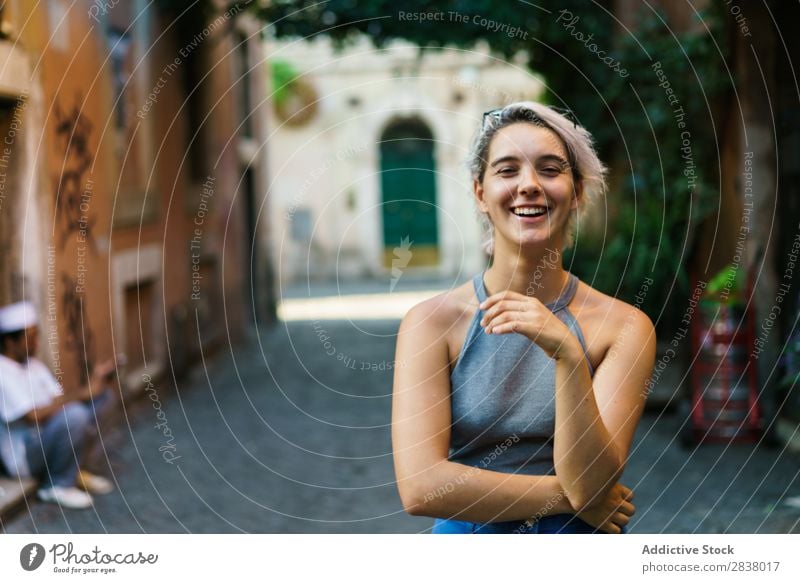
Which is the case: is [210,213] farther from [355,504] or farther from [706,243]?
[355,504]

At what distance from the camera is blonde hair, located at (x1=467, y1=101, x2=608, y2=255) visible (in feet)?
6.35

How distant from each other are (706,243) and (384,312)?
791 cm

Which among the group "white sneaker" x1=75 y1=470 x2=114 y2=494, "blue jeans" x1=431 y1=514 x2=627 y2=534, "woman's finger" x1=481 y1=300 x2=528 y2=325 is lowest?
"white sneaker" x1=75 y1=470 x2=114 y2=494

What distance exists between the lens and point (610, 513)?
1.97 m

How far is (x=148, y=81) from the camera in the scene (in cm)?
963

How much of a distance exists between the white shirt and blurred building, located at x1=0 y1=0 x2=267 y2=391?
0.63 meters

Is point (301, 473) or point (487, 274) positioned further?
point (301, 473)

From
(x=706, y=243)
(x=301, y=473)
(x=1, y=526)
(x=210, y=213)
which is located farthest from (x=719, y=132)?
(x=210, y=213)

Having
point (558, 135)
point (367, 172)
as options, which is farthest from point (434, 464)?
point (367, 172)

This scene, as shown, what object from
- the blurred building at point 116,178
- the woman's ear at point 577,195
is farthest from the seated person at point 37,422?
the woman's ear at point 577,195

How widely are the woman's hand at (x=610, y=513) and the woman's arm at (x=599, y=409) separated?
0.03 meters

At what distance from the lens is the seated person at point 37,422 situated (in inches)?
219

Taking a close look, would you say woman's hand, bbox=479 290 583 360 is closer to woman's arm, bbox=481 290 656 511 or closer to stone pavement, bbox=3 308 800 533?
woman's arm, bbox=481 290 656 511

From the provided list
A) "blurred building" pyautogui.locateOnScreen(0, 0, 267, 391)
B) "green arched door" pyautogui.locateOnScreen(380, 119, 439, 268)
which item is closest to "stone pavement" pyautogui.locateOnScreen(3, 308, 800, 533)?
"blurred building" pyautogui.locateOnScreen(0, 0, 267, 391)
